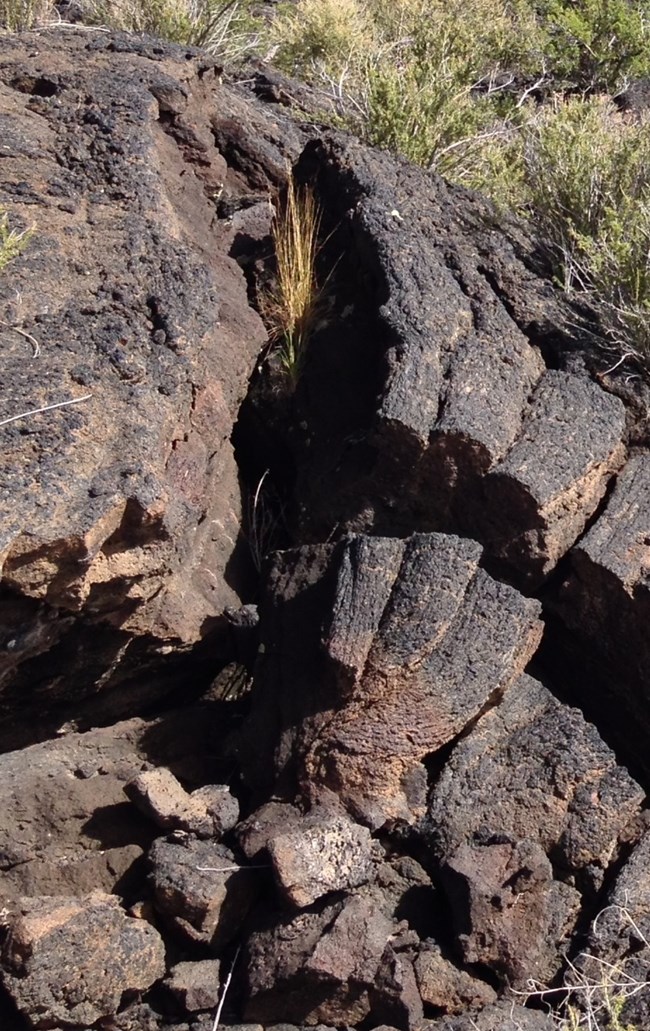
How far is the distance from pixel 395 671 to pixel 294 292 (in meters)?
1.76

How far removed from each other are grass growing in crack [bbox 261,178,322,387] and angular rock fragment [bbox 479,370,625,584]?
101 cm

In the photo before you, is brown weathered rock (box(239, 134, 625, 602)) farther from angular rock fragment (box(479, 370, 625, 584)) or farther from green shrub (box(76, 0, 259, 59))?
green shrub (box(76, 0, 259, 59))

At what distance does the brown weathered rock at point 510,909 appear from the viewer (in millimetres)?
3166

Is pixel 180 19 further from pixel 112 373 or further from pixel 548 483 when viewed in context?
Result: pixel 548 483

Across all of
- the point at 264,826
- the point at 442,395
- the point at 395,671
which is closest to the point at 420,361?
the point at 442,395

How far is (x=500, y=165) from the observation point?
622 cm

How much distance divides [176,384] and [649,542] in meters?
1.55

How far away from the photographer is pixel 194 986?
3.12 meters

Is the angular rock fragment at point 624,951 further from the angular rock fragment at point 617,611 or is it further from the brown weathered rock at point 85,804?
the brown weathered rock at point 85,804

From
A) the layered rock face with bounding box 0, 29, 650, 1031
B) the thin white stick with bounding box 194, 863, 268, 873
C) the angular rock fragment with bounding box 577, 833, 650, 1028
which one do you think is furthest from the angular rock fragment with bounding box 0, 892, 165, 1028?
Result: the angular rock fragment with bounding box 577, 833, 650, 1028

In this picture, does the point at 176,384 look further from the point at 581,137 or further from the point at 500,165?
the point at 500,165

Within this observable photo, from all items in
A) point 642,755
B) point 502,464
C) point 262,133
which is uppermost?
point 262,133

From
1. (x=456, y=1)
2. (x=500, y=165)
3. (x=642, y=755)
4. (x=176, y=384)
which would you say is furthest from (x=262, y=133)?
(x=456, y=1)

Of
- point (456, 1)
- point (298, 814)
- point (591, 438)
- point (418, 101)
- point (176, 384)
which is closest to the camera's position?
point (298, 814)
